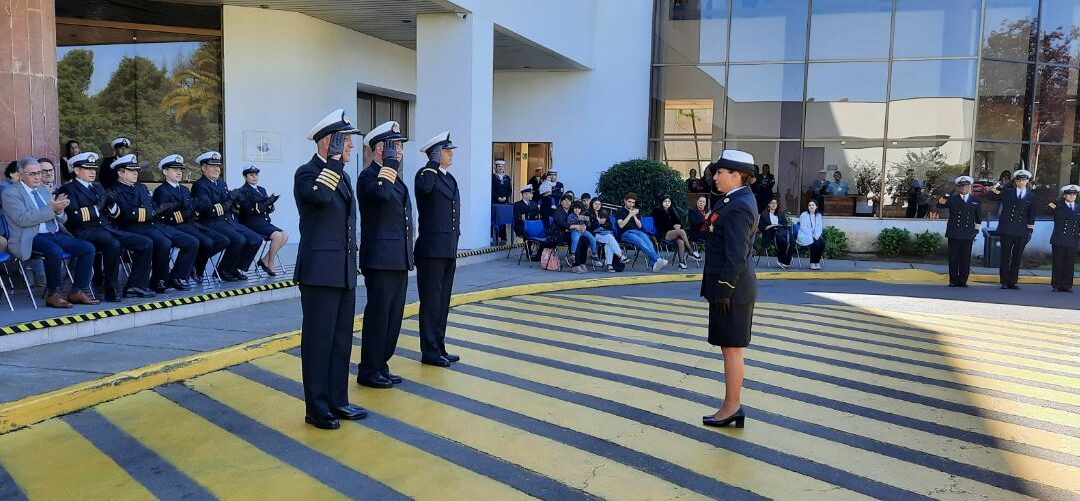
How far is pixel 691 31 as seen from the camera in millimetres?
20656

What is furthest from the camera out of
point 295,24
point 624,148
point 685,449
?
point 624,148

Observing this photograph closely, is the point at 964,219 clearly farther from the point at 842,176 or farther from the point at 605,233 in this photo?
the point at 842,176

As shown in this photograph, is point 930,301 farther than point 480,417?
Yes

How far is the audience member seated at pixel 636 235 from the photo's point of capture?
14477mm

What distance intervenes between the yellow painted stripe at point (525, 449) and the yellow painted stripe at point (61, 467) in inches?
67.2

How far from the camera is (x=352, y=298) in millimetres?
5203

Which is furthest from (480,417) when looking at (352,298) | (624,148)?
(624,148)

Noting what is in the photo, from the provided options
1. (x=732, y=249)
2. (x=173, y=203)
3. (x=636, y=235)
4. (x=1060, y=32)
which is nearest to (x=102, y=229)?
(x=173, y=203)

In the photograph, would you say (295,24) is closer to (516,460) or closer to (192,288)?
(192,288)

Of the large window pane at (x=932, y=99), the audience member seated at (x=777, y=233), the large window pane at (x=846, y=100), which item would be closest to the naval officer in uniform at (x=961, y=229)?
the audience member seated at (x=777, y=233)

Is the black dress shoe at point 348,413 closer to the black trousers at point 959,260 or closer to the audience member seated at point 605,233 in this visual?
the audience member seated at point 605,233

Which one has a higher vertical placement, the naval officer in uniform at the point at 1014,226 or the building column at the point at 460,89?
the building column at the point at 460,89

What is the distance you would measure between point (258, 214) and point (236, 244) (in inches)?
39.5

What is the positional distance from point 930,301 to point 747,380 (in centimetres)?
638
